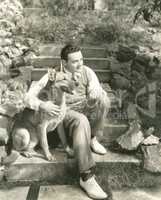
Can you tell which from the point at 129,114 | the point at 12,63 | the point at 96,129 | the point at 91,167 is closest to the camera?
the point at 91,167

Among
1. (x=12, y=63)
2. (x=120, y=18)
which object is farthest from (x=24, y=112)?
(x=120, y=18)

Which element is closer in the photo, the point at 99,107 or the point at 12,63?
the point at 99,107

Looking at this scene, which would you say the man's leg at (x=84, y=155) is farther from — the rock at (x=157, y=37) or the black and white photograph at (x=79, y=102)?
the rock at (x=157, y=37)

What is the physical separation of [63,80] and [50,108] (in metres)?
0.37

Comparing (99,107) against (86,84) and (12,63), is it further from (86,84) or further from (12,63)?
(12,63)

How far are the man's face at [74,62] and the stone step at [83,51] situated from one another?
1.41 m

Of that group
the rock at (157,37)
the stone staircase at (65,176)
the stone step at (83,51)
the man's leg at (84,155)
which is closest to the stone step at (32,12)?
the stone step at (83,51)

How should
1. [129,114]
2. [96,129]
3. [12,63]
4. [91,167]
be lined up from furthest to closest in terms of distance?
[12,63], [129,114], [96,129], [91,167]

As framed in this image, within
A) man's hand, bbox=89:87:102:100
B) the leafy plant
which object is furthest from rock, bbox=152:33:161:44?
man's hand, bbox=89:87:102:100

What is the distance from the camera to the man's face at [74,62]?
180 inches

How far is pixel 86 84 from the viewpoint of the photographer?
4848 mm

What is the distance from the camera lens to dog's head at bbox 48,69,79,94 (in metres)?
4.69

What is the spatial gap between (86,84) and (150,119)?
4.12 feet

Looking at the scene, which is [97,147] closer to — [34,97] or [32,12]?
[34,97]
